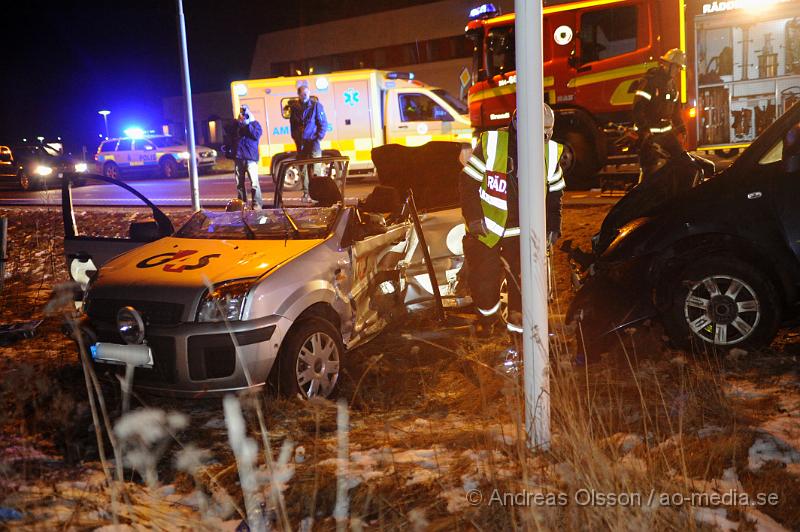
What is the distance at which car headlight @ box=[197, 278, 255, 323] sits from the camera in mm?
4285

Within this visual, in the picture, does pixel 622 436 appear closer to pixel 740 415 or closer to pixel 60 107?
pixel 740 415

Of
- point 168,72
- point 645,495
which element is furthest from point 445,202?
point 168,72

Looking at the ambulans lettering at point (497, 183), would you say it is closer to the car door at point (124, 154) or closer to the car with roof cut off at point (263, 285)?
Answer: the car with roof cut off at point (263, 285)

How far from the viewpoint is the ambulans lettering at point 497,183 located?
4914mm

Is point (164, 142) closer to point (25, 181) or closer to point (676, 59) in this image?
point (25, 181)

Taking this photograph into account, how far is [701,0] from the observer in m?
11.0

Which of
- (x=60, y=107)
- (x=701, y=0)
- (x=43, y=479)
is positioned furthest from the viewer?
(x=60, y=107)

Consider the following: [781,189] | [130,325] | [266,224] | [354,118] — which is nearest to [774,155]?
[781,189]

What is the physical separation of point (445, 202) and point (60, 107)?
156ft

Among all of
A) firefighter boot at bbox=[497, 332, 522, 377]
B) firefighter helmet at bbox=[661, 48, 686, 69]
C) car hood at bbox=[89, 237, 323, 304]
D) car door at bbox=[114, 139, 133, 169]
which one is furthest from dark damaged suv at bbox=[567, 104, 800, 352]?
car door at bbox=[114, 139, 133, 169]

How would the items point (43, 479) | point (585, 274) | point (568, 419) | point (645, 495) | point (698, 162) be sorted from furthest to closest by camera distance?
point (698, 162) → point (585, 274) → point (43, 479) → point (568, 419) → point (645, 495)

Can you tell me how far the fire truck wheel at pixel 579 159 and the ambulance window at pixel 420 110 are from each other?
483 cm

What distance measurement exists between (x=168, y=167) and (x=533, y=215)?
76.5 feet

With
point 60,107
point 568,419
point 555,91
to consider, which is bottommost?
point 568,419
